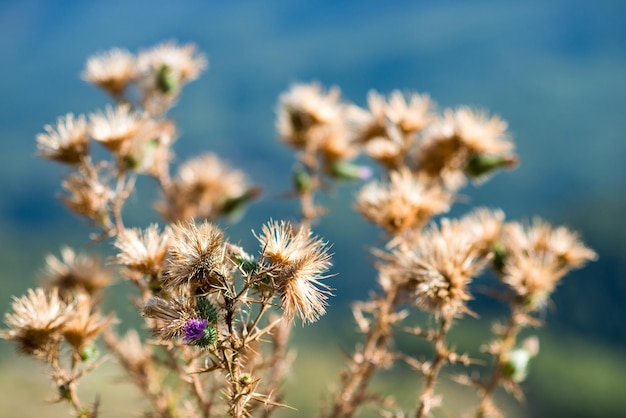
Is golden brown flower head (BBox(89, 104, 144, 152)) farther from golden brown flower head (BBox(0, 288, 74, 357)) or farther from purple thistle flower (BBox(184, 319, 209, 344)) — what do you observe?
purple thistle flower (BBox(184, 319, 209, 344))

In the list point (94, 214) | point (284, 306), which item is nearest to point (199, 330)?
point (284, 306)

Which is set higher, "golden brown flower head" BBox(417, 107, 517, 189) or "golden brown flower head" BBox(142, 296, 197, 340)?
"golden brown flower head" BBox(417, 107, 517, 189)

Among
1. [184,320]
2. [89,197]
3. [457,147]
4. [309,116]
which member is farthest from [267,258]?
[309,116]

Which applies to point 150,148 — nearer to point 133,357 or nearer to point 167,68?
point 167,68

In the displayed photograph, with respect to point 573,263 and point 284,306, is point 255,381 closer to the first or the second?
point 284,306

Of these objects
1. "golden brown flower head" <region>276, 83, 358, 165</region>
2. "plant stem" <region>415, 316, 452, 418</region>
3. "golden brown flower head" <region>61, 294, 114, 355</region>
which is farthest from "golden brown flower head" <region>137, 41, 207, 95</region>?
"plant stem" <region>415, 316, 452, 418</region>

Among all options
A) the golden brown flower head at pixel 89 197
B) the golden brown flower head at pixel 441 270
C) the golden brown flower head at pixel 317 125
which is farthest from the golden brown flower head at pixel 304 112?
the golden brown flower head at pixel 441 270
